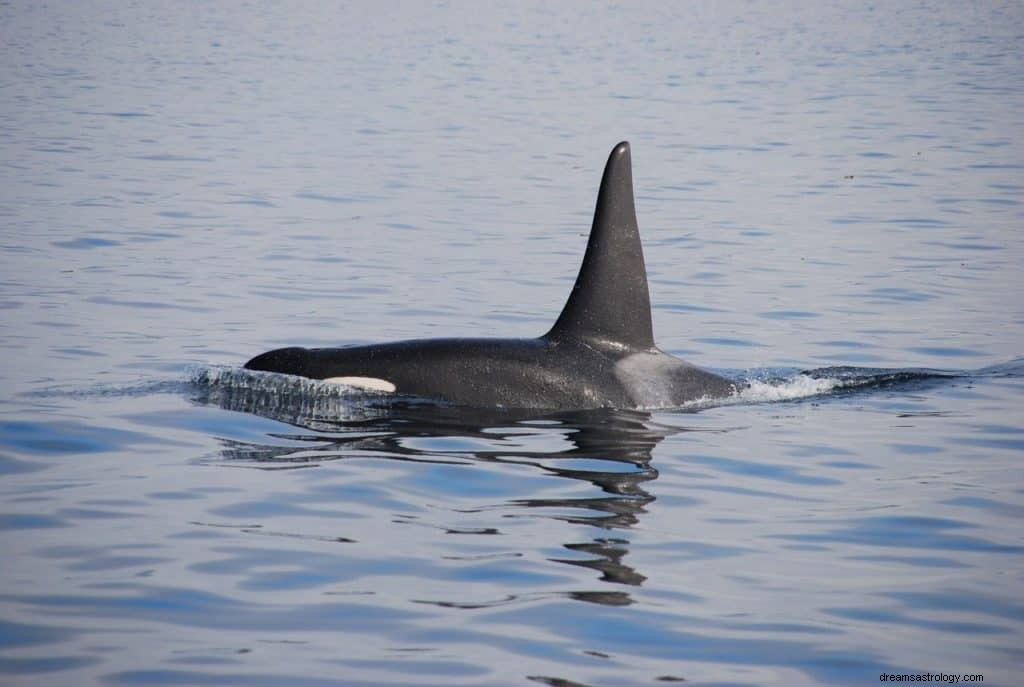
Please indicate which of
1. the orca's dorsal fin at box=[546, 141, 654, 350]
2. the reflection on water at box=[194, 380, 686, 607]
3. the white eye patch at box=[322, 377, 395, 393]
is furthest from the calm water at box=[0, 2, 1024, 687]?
the orca's dorsal fin at box=[546, 141, 654, 350]

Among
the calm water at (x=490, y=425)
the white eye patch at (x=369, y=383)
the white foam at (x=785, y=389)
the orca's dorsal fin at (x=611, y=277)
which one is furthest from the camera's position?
the white foam at (x=785, y=389)

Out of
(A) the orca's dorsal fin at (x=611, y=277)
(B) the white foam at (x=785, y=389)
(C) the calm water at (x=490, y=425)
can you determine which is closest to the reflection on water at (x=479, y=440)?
(C) the calm water at (x=490, y=425)

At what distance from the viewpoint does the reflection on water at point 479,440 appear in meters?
8.50

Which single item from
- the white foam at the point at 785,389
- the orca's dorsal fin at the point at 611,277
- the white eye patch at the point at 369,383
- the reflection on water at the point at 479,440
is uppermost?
the orca's dorsal fin at the point at 611,277

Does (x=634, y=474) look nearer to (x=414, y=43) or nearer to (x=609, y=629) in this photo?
(x=609, y=629)

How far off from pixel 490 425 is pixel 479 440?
0.43 m

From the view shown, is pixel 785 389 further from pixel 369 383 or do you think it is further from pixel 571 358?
pixel 369 383

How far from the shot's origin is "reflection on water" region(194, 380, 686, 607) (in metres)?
8.50

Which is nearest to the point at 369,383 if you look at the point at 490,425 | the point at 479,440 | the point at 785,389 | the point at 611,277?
the point at 490,425

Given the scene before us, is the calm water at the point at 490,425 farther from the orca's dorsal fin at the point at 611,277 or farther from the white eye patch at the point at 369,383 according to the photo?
the orca's dorsal fin at the point at 611,277

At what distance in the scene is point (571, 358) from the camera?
36.0 ft

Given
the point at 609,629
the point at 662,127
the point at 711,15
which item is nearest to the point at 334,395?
the point at 609,629

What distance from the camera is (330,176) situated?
2569 cm

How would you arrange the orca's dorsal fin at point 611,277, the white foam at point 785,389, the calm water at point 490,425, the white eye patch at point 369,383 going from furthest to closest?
the white foam at point 785,389 < the orca's dorsal fin at point 611,277 < the white eye patch at point 369,383 < the calm water at point 490,425
